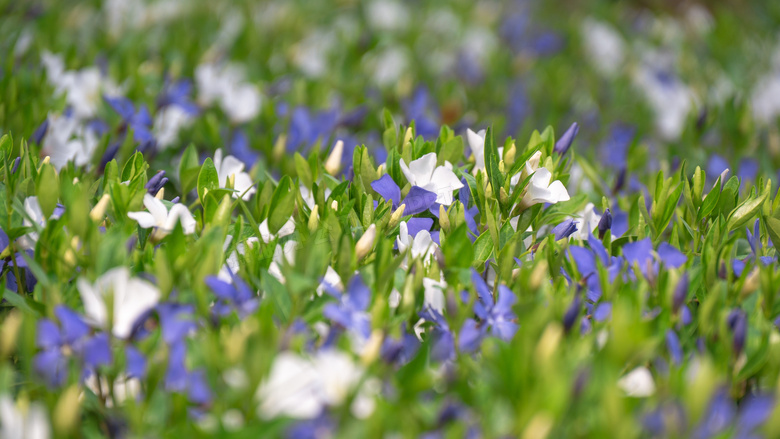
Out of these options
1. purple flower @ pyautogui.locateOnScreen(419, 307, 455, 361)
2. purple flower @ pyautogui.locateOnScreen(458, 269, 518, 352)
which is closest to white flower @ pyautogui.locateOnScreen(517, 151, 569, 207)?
purple flower @ pyautogui.locateOnScreen(458, 269, 518, 352)

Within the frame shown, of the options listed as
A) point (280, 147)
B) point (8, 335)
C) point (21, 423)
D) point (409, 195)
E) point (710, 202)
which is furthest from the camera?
point (280, 147)

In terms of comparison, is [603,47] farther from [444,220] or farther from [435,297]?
[435,297]

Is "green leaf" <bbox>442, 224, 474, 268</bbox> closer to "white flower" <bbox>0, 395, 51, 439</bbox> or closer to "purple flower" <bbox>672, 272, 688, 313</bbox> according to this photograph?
"purple flower" <bbox>672, 272, 688, 313</bbox>

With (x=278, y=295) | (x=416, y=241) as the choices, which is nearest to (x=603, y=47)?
(x=416, y=241)

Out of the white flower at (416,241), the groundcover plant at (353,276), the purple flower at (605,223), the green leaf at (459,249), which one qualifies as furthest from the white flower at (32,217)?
the purple flower at (605,223)

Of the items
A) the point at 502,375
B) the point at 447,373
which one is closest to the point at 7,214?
the point at 447,373

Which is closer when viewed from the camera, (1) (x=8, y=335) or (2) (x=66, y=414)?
(2) (x=66, y=414)

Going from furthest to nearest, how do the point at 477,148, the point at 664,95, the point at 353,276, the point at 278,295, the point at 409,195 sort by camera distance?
1. the point at 664,95
2. the point at 477,148
3. the point at 409,195
4. the point at 353,276
5. the point at 278,295
